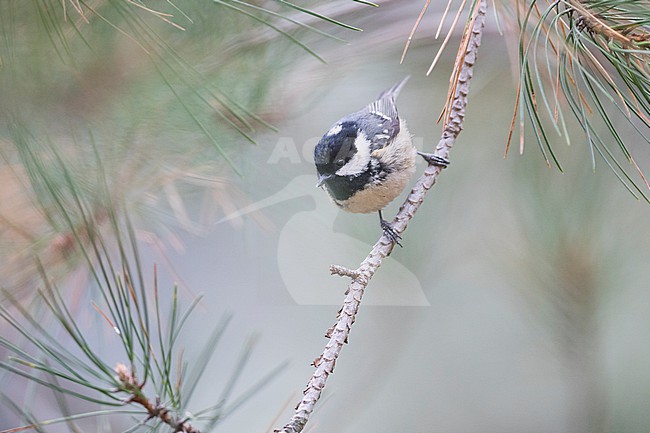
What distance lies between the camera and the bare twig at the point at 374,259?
0.56 m

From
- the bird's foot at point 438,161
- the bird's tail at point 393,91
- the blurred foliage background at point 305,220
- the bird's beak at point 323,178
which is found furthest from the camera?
the bird's tail at point 393,91

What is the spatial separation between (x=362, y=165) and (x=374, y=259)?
1.17 feet

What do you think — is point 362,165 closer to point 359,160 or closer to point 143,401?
point 359,160

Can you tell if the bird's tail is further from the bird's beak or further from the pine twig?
the pine twig

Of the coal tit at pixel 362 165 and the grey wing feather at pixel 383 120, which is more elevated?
the grey wing feather at pixel 383 120

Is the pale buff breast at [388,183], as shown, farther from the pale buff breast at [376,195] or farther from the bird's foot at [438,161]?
the bird's foot at [438,161]

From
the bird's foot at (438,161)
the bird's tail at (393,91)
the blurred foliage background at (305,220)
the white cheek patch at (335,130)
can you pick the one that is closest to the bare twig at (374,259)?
the bird's foot at (438,161)

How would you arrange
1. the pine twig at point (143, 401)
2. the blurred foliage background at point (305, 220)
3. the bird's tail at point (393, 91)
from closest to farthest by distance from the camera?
the pine twig at point (143, 401)
the blurred foliage background at point (305, 220)
the bird's tail at point (393, 91)

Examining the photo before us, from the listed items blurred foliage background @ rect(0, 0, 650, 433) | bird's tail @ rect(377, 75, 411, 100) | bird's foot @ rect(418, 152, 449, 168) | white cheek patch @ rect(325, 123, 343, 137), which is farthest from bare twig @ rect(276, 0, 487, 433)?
bird's tail @ rect(377, 75, 411, 100)

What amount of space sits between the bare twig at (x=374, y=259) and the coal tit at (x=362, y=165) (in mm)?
213

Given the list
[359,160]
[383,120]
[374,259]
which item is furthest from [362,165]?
[374,259]

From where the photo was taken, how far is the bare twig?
56 centimetres

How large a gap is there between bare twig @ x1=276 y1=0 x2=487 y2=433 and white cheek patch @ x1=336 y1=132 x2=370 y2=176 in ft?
0.81

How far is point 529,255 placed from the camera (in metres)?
1.33
